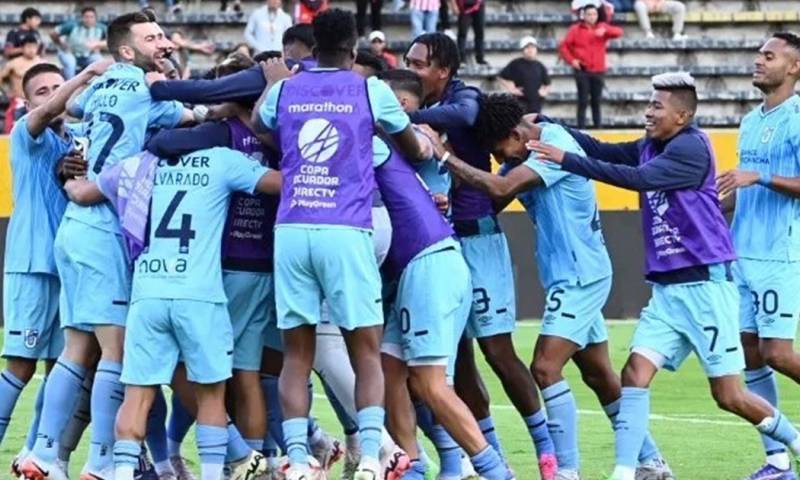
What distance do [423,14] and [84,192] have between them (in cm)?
1682

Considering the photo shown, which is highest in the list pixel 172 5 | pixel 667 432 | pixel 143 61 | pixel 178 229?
pixel 143 61

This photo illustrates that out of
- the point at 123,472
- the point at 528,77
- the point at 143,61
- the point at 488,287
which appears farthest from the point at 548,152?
the point at 528,77

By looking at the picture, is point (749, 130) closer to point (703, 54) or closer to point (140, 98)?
point (140, 98)

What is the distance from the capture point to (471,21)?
2833cm

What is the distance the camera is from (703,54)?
30.2 metres

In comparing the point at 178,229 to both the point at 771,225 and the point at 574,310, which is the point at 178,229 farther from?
the point at 771,225

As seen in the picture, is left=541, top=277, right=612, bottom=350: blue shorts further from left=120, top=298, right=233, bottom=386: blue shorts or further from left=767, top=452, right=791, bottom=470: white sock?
left=120, top=298, right=233, bottom=386: blue shorts

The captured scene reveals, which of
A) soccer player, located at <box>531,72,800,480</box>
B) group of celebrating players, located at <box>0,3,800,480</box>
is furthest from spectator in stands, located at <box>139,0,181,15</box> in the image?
soccer player, located at <box>531,72,800,480</box>

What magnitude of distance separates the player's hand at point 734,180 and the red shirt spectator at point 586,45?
15.8m

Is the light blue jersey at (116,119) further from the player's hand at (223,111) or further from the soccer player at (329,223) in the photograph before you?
the soccer player at (329,223)

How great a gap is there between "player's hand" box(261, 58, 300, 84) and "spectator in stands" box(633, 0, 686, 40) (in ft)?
64.5

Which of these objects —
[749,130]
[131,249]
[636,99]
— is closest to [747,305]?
[749,130]

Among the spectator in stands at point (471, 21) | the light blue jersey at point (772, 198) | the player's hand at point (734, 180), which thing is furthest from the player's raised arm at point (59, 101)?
the spectator in stands at point (471, 21)

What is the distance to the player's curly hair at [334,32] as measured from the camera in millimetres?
10305
